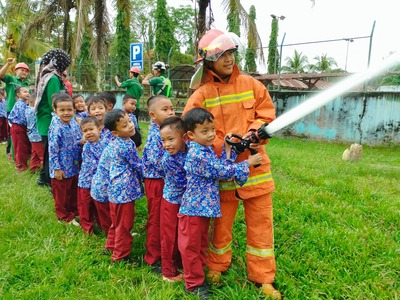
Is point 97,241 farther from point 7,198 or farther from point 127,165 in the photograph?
point 7,198

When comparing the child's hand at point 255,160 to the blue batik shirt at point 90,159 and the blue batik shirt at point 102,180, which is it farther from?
the blue batik shirt at point 90,159

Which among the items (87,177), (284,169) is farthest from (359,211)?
(87,177)

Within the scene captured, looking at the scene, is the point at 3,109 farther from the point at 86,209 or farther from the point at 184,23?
the point at 184,23

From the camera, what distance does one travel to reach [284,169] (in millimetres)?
5523

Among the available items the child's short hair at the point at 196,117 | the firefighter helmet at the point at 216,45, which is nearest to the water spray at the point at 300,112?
the child's short hair at the point at 196,117

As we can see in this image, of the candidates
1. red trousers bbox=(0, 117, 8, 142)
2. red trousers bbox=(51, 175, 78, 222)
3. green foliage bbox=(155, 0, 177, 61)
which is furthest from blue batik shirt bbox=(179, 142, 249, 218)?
green foliage bbox=(155, 0, 177, 61)

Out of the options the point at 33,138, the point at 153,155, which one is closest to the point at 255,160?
the point at 153,155

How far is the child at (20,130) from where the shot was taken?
5.78m

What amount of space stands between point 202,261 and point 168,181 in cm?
66

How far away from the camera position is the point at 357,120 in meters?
8.78

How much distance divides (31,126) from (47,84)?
1.71 meters

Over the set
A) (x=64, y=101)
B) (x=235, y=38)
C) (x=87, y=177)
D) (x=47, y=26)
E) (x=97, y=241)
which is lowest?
(x=97, y=241)

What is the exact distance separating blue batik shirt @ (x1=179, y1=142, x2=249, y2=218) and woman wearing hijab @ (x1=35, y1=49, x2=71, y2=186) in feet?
7.97

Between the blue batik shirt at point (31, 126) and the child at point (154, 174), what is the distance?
3186 millimetres
